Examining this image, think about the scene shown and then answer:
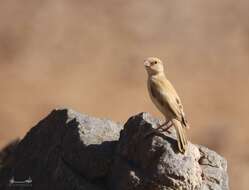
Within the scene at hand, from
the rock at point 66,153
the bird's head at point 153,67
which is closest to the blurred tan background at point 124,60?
the rock at point 66,153

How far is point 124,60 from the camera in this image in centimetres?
2088

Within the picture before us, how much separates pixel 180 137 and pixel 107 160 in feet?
3.34

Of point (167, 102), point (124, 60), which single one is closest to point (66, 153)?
point (167, 102)

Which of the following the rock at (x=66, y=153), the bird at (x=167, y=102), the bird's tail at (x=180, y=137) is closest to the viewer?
the bird's tail at (x=180, y=137)

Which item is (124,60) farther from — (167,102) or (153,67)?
(167,102)

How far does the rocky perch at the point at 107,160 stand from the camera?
9305 mm

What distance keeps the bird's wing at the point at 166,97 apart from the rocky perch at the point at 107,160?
25 cm

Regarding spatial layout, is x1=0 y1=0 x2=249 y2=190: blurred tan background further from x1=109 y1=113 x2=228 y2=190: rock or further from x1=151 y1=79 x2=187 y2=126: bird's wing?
x1=151 y1=79 x2=187 y2=126: bird's wing

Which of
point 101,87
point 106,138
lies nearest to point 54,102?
point 101,87

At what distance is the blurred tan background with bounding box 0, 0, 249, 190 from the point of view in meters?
18.9

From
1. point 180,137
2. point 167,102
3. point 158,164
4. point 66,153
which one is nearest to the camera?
point 158,164

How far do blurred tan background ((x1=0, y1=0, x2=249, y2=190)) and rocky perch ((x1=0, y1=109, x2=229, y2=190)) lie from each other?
21.6 ft

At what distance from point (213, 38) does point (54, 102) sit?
473cm

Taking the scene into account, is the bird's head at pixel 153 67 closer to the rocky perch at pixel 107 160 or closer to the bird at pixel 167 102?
the bird at pixel 167 102
